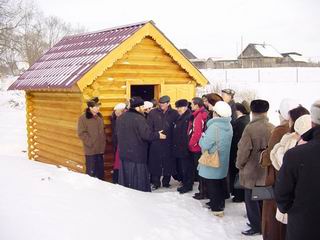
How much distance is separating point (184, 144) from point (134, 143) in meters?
1.13

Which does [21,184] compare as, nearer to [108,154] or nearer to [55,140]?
[108,154]

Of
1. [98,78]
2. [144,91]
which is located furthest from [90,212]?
[144,91]

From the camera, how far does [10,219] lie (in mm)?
4547

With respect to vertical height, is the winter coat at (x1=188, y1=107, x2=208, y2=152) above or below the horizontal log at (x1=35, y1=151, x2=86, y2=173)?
above

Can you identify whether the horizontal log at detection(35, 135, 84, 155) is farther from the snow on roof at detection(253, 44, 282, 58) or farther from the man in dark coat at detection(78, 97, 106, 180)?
the snow on roof at detection(253, 44, 282, 58)

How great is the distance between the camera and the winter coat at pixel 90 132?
27.3 ft

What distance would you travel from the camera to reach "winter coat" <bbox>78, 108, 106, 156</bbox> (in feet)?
27.3

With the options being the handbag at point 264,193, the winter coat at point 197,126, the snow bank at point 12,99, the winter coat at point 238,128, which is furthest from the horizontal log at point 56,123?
the snow bank at point 12,99

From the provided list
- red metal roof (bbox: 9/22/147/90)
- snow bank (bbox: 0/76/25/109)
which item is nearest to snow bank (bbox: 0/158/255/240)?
red metal roof (bbox: 9/22/147/90)

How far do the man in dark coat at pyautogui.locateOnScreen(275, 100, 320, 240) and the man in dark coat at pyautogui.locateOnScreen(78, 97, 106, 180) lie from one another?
5.41 meters

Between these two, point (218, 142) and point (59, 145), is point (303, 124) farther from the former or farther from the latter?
point (59, 145)

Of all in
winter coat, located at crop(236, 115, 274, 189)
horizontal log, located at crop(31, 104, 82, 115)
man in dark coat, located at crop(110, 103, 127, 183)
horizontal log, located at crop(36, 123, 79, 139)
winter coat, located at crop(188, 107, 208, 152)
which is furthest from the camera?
horizontal log, located at crop(36, 123, 79, 139)

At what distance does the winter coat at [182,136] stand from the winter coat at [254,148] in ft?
8.19

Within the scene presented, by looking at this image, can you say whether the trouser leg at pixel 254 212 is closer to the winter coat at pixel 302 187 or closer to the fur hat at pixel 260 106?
the fur hat at pixel 260 106
